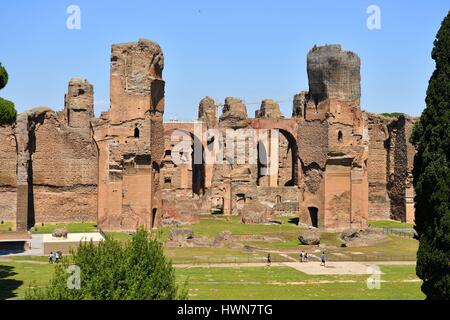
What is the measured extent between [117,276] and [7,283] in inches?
419

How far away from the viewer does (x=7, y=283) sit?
2167cm

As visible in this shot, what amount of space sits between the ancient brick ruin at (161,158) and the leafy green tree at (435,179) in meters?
23.2

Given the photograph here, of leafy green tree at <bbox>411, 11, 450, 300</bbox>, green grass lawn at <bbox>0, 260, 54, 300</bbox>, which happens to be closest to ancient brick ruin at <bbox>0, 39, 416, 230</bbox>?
green grass lawn at <bbox>0, 260, 54, 300</bbox>

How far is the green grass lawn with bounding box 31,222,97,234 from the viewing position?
3788 centimetres

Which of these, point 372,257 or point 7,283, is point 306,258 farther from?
point 7,283

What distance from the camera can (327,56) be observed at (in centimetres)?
3959

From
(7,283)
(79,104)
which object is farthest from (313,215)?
(7,283)

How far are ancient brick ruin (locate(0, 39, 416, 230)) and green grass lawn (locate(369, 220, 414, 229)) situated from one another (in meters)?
0.97

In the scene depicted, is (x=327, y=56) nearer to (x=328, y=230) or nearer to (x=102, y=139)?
(x=328, y=230)

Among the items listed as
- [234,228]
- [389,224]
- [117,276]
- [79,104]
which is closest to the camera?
[117,276]

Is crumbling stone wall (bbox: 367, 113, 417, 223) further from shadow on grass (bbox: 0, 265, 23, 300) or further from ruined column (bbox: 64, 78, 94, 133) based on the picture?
shadow on grass (bbox: 0, 265, 23, 300)

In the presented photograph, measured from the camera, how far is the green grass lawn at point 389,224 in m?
43.5
